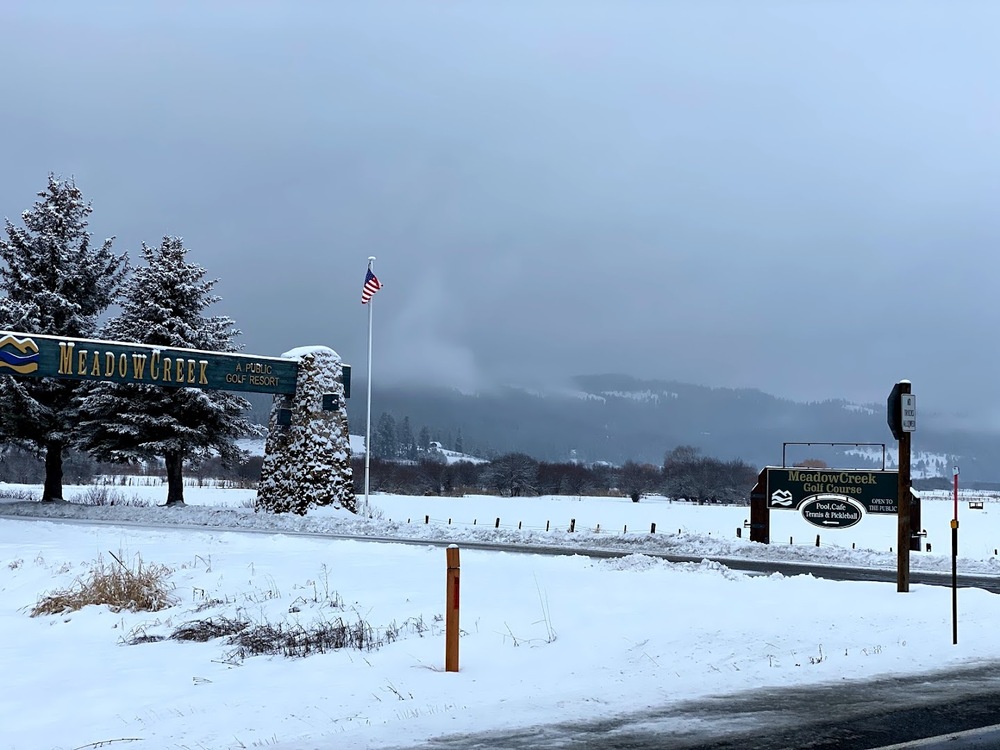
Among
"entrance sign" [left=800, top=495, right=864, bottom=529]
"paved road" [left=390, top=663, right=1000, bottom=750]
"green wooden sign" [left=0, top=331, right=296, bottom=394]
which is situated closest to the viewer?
"paved road" [left=390, top=663, right=1000, bottom=750]

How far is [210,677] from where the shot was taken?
8.77 meters

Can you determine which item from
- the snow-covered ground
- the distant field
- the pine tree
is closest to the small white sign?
the snow-covered ground

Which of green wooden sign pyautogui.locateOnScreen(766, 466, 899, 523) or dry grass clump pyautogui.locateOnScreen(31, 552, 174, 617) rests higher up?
green wooden sign pyautogui.locateOnScreen(766, 466, 899, 523)

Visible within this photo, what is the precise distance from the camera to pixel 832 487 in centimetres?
2602

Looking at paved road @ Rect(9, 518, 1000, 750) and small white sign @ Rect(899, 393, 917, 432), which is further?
small white sign @ Rect(899, 393, 917, 432)

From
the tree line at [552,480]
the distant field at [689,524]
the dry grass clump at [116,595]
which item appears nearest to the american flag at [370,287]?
the distant field at [689,524]

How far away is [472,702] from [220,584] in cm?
781

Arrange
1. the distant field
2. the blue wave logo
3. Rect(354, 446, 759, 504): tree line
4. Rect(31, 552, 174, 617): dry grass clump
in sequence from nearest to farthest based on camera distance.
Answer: Rect(31, 552, 174, 617): dry grass clump < the blue wave logo < the distant field < Rect(354, 446, 759, 504): tree line

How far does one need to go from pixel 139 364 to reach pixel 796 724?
2899 cm

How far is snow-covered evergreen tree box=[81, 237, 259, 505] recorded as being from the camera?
3666 cm

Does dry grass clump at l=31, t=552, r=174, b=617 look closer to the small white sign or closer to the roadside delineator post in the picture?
the roadside delineator post

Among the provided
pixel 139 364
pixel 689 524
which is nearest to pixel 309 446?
pixel 139 364

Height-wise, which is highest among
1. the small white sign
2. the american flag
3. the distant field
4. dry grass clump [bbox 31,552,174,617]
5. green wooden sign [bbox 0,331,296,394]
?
the american flag

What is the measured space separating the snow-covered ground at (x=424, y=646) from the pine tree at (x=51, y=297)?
20959 mm
